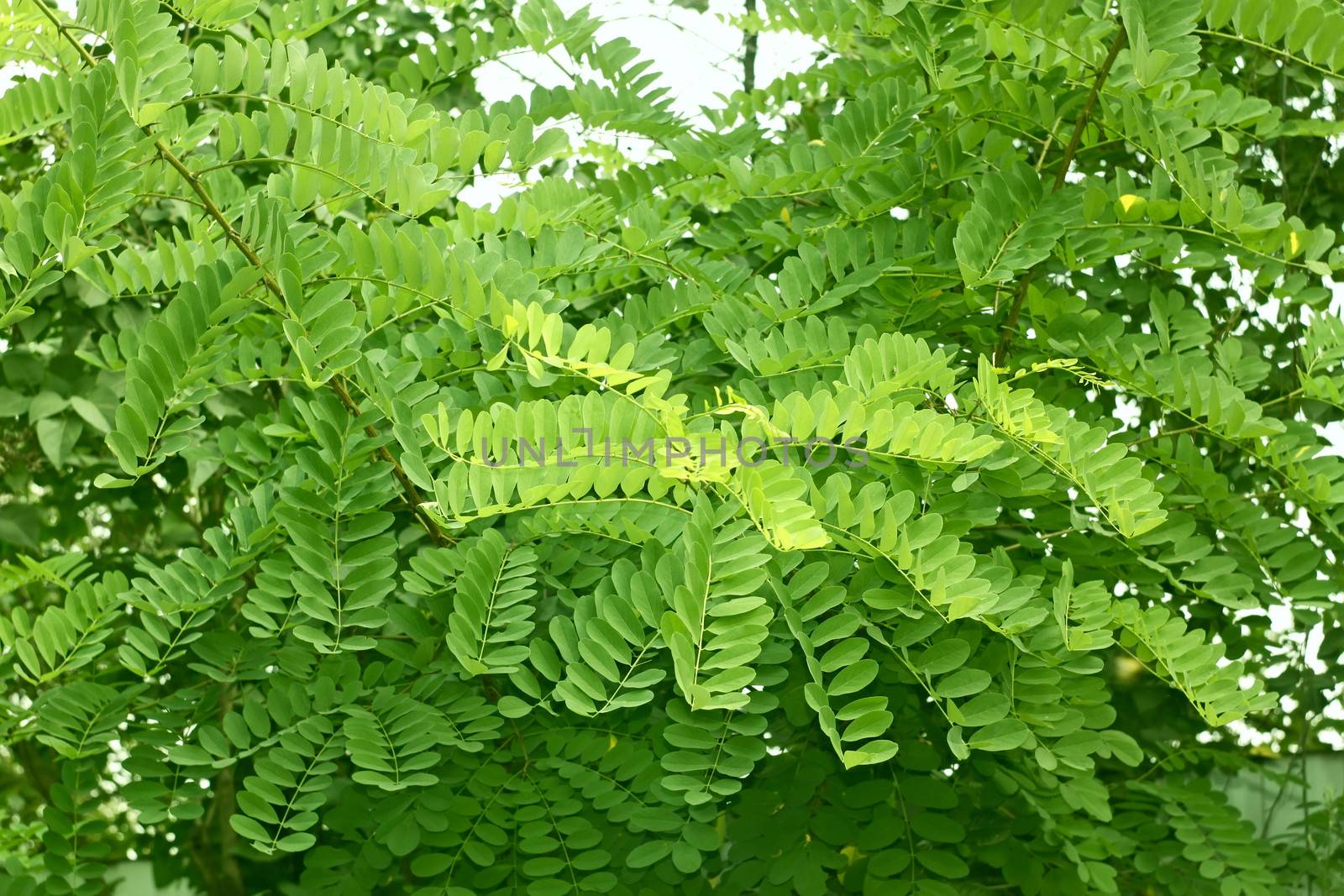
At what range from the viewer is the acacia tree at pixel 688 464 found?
2.74 ft

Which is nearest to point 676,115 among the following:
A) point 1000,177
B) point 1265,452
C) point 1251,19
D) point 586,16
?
point 586,16

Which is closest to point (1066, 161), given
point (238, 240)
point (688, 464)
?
point (688, 464)

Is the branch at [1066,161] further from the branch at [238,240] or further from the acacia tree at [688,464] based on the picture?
the branch at [238,240]

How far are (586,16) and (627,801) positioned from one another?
826 millimetres

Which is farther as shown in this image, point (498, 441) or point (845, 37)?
point (845, 37)

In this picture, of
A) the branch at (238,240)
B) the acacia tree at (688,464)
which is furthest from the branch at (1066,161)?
the branch at (238,240)

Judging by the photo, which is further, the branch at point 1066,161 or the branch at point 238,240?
the branch at point 1066,161

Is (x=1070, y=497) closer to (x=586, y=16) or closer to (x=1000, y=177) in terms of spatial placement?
(x=1000, y=177)

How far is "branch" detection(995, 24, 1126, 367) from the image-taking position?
0.99 m

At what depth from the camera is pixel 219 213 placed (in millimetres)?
885

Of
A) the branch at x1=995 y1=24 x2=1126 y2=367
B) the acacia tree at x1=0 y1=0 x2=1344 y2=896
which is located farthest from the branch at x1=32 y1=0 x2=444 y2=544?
the branch at x1=995 y1=24 x2=1126 y2=367

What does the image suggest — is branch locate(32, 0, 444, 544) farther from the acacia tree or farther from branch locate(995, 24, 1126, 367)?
branch locate(995, 24, 1126, 367)

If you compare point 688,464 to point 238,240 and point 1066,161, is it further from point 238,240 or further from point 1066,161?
point 1066,161

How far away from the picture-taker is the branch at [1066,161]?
987 mm
